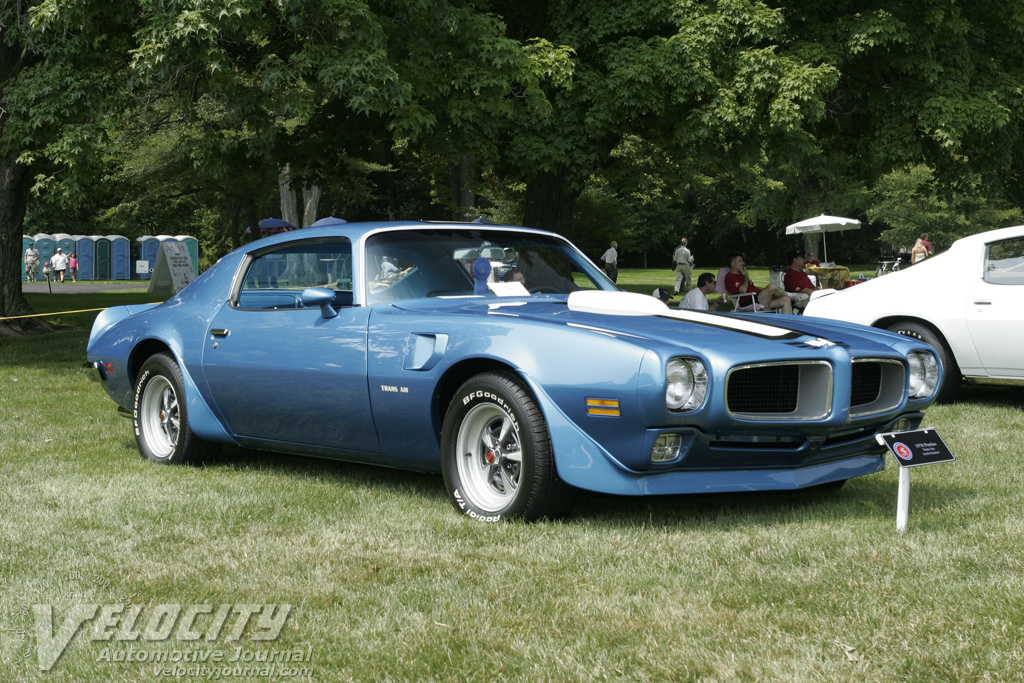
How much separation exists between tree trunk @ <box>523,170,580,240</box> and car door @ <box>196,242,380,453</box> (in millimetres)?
12377

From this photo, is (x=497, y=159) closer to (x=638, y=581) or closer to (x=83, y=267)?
(x=638, y=581)

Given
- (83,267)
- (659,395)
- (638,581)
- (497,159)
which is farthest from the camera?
(83,267)

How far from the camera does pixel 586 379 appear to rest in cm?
480

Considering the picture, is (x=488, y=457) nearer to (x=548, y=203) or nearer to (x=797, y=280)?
(x=797, y=280)

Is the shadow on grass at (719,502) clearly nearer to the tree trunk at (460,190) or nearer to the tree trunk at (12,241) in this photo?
the tree trunk at (12,241)

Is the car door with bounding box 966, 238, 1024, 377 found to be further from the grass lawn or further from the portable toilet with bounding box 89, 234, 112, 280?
the portable toilet with bounding box 89, 234, 112, 280

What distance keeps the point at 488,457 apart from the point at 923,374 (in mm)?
2184

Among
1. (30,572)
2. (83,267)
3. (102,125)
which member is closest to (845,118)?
(102,125)

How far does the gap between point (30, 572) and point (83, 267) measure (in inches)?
1858

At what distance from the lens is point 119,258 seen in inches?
1972

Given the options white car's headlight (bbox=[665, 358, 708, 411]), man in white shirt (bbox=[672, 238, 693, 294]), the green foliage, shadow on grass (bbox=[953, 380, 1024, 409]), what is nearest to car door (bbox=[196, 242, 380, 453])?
white car's headlight (bbox=[665, 358, 708, 411])

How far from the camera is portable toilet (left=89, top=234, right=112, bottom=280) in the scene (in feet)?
161

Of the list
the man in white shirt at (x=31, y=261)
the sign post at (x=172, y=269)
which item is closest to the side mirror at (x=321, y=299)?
the sign post at (x=172, y=269)

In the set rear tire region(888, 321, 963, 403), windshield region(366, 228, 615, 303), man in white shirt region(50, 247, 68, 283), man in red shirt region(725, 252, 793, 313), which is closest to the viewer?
windshield region(366, 228, 615, 303)
